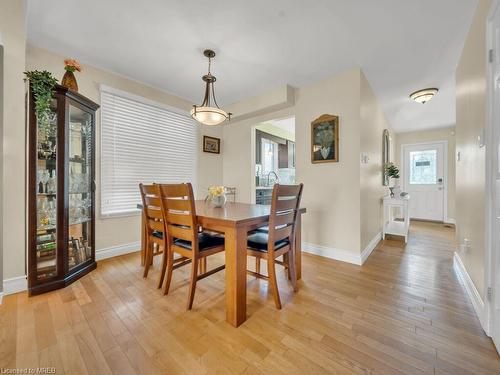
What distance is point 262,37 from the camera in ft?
6.80

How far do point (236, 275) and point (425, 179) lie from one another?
616 centimetres

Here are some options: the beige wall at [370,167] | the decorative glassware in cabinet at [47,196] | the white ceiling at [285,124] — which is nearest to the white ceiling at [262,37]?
the beige wall at [370,167]

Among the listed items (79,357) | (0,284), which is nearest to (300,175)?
(79,357)

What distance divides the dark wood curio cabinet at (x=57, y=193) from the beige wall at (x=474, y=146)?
11.3 feet

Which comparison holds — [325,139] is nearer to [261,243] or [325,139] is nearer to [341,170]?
[341,170]

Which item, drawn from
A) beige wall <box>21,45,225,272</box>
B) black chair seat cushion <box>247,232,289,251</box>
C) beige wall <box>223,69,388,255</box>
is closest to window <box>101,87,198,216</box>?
beige wall <box>21,45,225,272</box>

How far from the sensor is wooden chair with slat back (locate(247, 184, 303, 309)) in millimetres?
1609

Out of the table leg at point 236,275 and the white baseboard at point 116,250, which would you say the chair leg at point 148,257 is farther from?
the table leg at point 236,275

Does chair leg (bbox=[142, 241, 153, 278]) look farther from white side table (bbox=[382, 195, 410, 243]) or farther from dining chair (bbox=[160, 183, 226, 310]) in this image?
white side table (bbox=[382, 195, 410, 243])

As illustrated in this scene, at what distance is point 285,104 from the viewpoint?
10.4 feet

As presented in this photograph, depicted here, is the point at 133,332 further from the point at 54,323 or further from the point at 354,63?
the point at 354,63

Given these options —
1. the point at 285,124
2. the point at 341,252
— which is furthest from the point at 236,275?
the point at 285,124

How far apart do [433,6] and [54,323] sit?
3.75m

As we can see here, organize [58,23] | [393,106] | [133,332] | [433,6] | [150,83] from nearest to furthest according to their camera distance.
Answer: [133,332] → [433,6] → [58,23] → [150,83] → [393,106]
